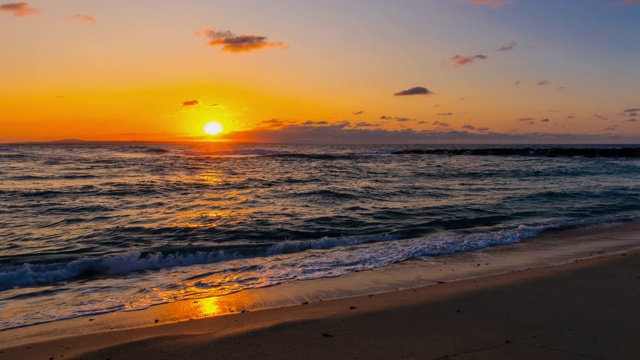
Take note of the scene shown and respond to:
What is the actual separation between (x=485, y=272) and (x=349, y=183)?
1864 centimetres

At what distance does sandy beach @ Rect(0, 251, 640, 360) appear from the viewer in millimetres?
4793

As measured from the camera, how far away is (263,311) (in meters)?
6.46

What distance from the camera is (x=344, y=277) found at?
841 cm

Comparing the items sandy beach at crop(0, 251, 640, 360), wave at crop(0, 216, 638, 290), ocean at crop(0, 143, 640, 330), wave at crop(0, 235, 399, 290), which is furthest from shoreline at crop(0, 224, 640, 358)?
wave at crop(0, 235, 399, 290)

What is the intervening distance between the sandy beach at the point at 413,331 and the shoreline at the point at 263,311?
1.1 inches

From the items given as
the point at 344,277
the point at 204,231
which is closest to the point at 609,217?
the point at 344,277

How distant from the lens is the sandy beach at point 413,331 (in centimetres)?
479

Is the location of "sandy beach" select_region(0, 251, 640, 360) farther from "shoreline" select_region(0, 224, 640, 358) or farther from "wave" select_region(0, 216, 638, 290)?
"wave" select_region(0, 216, 638, 290)

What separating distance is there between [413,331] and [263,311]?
7.27ft

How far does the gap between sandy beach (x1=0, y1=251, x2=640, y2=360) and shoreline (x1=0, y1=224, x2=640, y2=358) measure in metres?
0.03

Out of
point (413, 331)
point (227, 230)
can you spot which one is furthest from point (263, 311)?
point (227, 230)

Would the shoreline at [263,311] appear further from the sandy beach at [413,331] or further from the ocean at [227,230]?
the ocean at [227,230]

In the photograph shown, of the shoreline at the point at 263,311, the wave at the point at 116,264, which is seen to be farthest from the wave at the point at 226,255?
the shoreline at the point at 263,311

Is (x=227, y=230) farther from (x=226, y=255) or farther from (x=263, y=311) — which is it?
(x=263, y=311)
